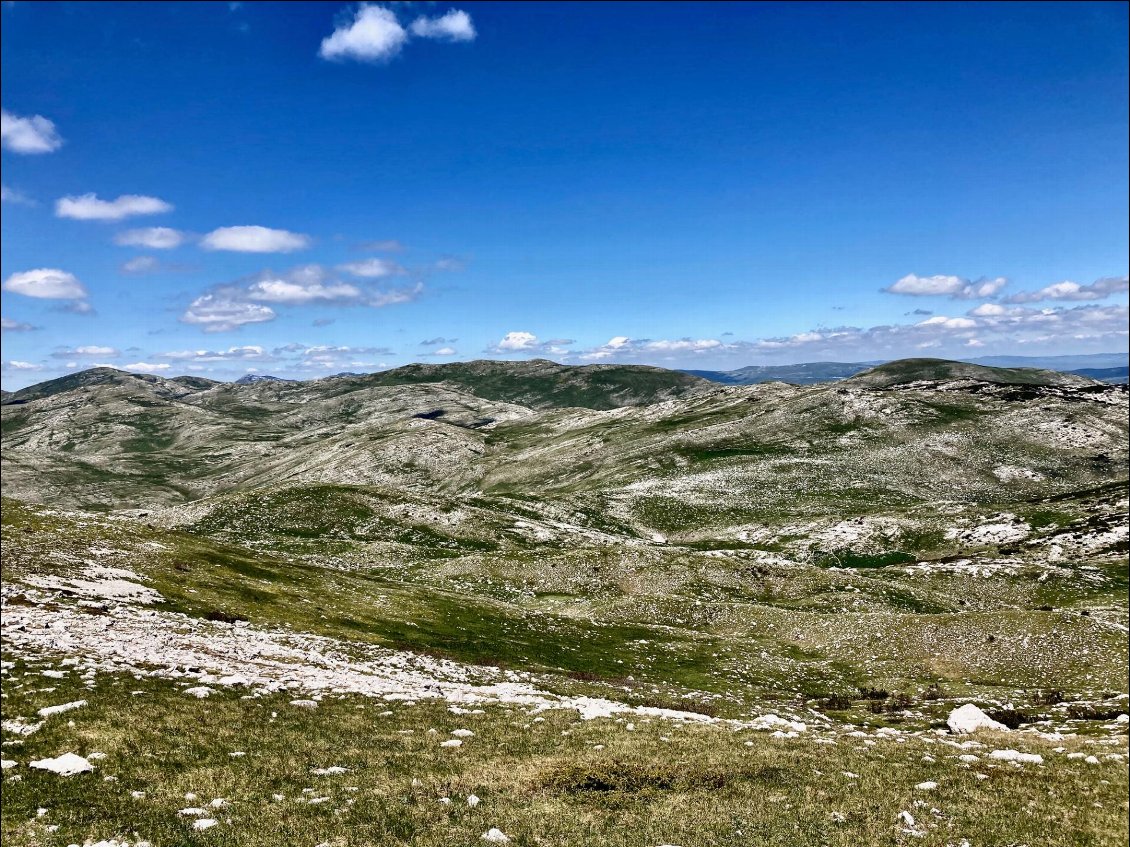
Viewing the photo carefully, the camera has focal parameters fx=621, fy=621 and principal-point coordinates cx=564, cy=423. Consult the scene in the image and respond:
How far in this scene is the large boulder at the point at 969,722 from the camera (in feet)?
94.3

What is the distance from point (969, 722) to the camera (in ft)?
96.2

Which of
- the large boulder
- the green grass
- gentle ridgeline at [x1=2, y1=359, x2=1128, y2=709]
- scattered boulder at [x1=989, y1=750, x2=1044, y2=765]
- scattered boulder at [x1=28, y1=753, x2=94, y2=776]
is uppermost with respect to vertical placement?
scattered boulder at [x1=28, y1=753, x2=94, y2=776]

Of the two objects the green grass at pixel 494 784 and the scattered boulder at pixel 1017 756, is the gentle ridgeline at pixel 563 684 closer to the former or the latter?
the green grass at pixel 494 784

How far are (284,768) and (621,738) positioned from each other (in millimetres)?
11741

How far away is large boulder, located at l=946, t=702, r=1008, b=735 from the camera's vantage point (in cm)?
2874

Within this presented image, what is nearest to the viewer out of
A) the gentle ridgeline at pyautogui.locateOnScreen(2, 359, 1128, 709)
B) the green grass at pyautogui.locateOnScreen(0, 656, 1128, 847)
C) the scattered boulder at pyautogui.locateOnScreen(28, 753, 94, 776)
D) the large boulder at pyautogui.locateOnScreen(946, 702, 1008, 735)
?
the green grass at pyautogui.locateOnScreen(0, 656, 1128, 847)

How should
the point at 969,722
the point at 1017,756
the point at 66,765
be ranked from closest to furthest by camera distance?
1. the point at 66,765
2. the point at 1017,756
3. the point at 969,722

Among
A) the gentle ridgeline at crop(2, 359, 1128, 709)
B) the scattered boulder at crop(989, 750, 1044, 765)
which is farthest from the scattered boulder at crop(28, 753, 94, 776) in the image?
the gentle ridgeline at crop(2, 359, 1128, 709)

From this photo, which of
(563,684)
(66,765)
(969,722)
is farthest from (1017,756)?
(66,765)

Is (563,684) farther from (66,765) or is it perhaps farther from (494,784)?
(66,765)

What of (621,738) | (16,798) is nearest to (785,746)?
(621,738)

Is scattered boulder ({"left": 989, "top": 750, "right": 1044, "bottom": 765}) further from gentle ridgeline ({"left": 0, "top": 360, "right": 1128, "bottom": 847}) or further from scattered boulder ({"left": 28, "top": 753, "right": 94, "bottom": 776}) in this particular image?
scattered boulder ({"left": 28, "top": 753, "right": 94, "bottom": 776})

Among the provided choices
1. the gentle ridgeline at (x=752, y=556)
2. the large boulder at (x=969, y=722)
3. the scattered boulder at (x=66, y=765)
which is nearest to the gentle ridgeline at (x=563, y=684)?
the scattered boulder at (x=66, y=765)

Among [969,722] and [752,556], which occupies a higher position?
[969,722]
